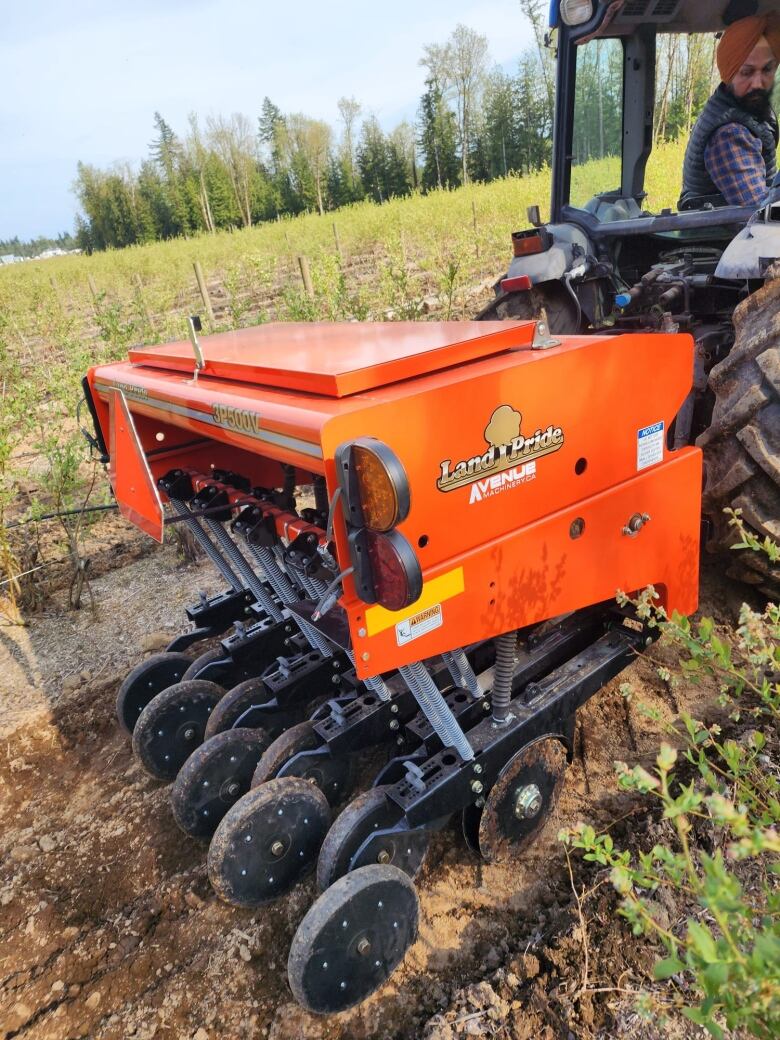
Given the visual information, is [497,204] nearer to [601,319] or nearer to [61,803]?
[601,319]

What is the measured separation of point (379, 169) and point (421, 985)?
48.6 m

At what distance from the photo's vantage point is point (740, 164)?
3.33m

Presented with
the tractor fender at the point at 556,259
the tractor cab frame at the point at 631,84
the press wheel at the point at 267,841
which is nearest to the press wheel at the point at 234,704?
the press wheel at the point at 267,841

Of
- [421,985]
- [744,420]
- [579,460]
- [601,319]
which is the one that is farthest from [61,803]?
[601,319]

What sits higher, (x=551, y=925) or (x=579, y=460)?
(x=579, y=460)

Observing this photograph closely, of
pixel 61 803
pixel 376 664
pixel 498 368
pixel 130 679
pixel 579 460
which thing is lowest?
pixel 61 803

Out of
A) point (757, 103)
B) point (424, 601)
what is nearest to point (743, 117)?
point (757, 103)

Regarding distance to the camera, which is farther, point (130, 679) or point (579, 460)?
point (130, 679)

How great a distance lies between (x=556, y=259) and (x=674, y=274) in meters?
0.55

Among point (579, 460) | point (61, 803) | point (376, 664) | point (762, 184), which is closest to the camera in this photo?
point (376, 664)

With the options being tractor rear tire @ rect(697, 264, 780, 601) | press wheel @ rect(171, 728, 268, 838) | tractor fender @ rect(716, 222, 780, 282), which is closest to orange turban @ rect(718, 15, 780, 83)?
tractor fender @ rect(716, 222, 780, 282)

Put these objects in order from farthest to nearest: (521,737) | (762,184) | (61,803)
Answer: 1. (762,184)
2. (61,803)
3. (521,737)

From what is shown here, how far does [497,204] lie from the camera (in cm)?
1426

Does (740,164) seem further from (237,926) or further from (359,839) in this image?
(237,926)
